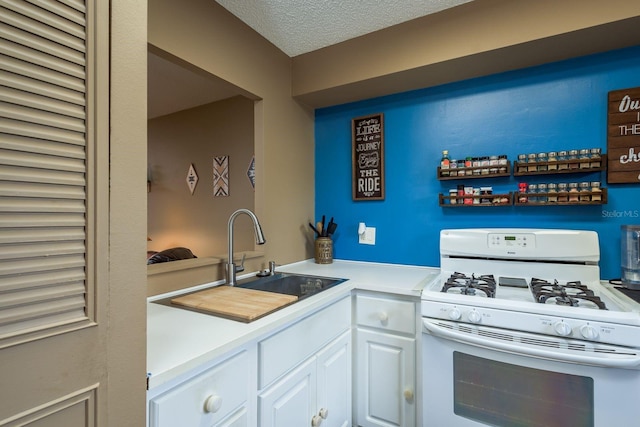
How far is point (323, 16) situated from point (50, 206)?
1672 mm

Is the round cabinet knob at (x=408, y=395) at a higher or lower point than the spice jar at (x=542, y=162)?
lower

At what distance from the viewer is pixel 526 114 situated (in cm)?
175

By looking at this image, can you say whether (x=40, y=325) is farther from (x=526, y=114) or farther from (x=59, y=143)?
(x=526, y=114)

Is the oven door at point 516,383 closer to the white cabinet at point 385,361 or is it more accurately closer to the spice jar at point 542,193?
the white cabinet at point 385,361

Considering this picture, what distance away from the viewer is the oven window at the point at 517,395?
3.68ft

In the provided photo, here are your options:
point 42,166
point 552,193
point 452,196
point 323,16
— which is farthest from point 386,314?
point 323,16

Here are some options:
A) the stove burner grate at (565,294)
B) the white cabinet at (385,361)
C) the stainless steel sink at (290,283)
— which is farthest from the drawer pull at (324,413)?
the stove burner grate at (565,294)

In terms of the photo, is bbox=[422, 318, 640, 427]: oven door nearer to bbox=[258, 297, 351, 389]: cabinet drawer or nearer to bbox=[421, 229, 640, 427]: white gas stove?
bbox=[421, 229, 640, 427]: white gas stove

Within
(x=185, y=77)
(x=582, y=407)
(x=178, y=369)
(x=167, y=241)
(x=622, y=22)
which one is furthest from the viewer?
(x=167, y=241)

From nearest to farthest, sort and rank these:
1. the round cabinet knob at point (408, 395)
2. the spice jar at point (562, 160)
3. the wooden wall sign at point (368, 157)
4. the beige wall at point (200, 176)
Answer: the round cabinet knob at point (408, 395)
the spice jar at point (562, 160)
the wooden wall sign at point (368, 157)
the beige wall at point (200, 176)

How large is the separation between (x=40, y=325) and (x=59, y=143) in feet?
1.03

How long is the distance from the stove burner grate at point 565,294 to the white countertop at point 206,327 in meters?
0.47

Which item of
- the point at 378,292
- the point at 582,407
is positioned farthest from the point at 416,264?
the point at 582,407

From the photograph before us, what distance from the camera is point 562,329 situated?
43.3 inches
